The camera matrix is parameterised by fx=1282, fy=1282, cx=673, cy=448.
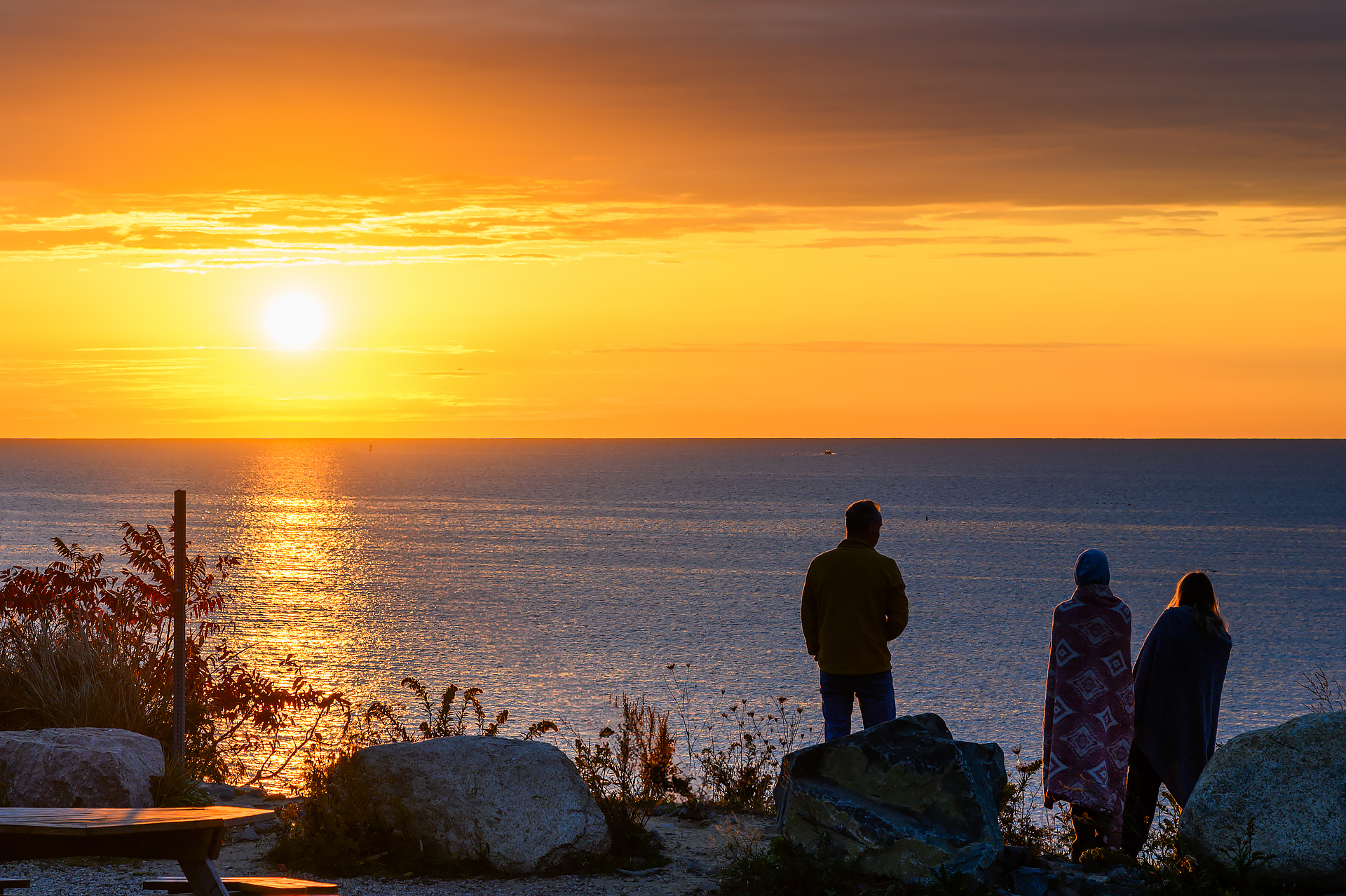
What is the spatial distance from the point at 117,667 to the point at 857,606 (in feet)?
19.7

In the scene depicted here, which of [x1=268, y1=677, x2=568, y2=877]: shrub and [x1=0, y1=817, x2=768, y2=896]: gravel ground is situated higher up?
[x1=268, y1=677, x2=568, y2=877]: shrub

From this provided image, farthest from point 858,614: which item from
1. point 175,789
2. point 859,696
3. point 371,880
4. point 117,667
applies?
point 117,667

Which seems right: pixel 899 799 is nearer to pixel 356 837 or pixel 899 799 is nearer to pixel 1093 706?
pixel 1093 706

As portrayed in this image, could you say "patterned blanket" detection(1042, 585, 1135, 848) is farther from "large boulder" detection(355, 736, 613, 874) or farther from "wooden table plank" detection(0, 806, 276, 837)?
"wooden table plank" detection(0, 806, 276, 837)

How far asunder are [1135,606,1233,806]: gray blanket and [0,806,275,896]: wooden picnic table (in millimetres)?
5114

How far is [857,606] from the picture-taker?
805 centimetres

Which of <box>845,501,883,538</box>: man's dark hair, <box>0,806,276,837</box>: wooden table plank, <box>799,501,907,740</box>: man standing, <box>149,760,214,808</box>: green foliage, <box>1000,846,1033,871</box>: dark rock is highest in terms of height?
<box>845,501,883,538</box>: man's dark hair

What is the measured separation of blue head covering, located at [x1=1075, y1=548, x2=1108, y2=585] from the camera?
732cm

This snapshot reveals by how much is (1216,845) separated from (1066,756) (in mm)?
999

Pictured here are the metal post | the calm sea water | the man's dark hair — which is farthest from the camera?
the calm sea water

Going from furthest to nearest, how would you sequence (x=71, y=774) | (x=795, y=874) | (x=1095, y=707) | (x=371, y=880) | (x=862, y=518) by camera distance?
(x=862, y=518) → (x=71, y=774) → (x=1095, y=707) → (x=371, y=880) → (x=795, y=874)

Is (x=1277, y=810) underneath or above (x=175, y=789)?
above

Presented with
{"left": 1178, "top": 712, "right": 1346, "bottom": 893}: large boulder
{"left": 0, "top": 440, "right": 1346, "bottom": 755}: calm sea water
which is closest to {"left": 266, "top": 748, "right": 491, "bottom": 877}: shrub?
{"left": 1178, "top": 712, "right": 1346, "bottom": 893}: large boulder

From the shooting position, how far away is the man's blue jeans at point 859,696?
820 centimetres
